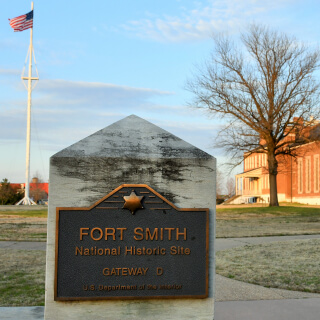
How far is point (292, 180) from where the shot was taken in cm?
5728

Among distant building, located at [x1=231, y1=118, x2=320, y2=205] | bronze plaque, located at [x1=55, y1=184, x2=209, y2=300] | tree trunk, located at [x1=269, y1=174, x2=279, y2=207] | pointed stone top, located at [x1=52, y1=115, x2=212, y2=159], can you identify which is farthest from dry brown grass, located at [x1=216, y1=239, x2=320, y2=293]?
distant building, located at [x1=231, y1=118, x2=320, y2=205]

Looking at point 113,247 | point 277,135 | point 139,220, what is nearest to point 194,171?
point 139,220

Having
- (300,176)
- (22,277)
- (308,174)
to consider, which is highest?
(308,174)

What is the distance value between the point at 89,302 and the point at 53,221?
769 millimetres

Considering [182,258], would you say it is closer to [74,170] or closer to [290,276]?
[74,170]

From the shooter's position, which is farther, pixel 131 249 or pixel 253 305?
pixel 253 305

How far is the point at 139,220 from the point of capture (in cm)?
414

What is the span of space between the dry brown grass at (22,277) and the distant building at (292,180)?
31.5 m

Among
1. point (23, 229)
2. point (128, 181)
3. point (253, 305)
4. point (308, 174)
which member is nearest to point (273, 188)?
point (308, 174)

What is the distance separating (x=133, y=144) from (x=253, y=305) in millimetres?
2448

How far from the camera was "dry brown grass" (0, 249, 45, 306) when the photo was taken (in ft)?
18.9

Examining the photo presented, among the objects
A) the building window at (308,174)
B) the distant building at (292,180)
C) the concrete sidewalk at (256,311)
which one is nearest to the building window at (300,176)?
the distant building at (292,180)

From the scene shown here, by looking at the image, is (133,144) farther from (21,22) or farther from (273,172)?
(21,22)

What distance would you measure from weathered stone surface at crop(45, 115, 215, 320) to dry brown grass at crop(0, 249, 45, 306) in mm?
1809
